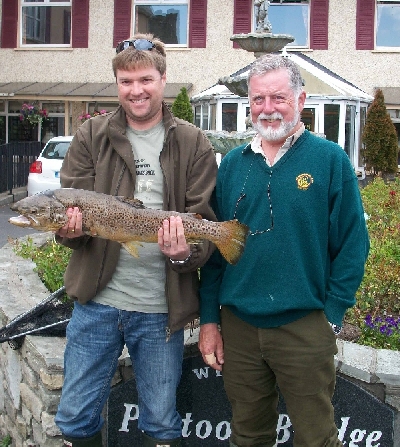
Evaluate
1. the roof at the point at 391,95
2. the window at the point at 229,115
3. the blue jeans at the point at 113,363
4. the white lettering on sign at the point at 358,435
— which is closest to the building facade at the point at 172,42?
the roof at the point at 391,95

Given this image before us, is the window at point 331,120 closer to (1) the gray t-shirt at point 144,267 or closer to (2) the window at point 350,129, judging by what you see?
(2) the window at point 350,129

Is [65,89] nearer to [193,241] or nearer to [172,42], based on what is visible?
[172,42]

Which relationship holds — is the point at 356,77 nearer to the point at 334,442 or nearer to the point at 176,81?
the point at 176,81

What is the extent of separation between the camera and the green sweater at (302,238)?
2.78 metres

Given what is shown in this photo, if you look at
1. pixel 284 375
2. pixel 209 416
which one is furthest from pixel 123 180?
pixel 209 416

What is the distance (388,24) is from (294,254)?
18.2 meters

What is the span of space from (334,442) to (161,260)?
1073 mm

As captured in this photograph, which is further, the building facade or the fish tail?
the building facade

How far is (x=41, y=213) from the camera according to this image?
8.90 ft

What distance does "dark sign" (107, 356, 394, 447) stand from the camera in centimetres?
349

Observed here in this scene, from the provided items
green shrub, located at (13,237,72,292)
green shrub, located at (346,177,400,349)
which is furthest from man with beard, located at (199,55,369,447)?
green shrub, located at (13,237,72,292)

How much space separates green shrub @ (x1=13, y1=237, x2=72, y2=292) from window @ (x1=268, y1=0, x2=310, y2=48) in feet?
46.0

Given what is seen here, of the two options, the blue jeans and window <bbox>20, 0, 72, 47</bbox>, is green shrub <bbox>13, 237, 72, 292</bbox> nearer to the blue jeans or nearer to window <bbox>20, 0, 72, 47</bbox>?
the blue jeans

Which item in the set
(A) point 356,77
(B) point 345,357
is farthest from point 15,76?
(B) point 345,357
